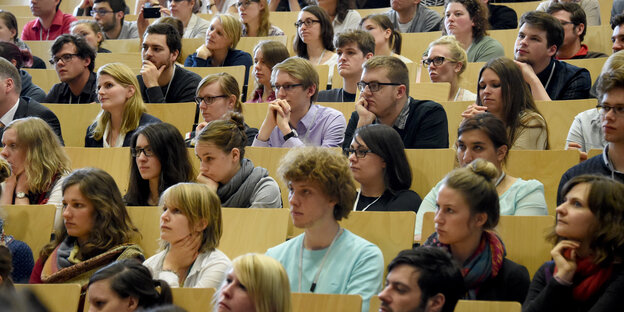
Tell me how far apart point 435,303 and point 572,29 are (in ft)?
9.48

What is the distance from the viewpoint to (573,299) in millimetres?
1998

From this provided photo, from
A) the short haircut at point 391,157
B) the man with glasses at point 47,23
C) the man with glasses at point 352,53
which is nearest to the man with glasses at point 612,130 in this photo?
the short haircut at point 391,157

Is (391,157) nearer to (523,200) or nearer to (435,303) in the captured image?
(523,200)

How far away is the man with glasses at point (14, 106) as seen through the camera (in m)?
3.83

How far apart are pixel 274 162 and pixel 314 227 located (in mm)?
957

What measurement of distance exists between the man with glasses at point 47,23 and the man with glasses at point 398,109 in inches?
132

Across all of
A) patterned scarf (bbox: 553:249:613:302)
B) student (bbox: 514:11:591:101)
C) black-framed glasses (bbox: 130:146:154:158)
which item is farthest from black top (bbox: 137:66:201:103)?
patterned scarf (bbox: 553:249:613:302)

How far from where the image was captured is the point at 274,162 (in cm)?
323

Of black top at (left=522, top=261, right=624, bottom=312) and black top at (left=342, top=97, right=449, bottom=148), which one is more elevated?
black top at (left=342, top=97, right=449, bottom=148)

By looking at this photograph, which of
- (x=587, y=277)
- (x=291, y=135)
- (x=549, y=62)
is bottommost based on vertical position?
(x=587, y=277)

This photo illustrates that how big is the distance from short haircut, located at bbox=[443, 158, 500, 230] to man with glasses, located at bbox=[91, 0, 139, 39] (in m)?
4.15

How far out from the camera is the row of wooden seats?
1.90 meters

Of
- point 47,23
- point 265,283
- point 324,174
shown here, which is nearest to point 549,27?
point 324,174

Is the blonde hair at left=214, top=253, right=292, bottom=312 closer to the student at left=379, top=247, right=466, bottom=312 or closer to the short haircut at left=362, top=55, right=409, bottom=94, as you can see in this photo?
the student at left=379, top=247, right=466, bottom=312
